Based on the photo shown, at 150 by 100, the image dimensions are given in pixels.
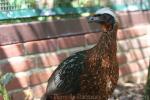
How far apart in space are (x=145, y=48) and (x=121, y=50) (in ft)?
2.52

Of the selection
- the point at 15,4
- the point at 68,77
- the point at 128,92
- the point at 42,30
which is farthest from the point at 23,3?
the point at 128,92

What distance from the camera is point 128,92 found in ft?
22.4

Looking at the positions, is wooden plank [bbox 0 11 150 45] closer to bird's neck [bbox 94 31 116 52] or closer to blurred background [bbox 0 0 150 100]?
blurred background [bbox 0 0 150 100]

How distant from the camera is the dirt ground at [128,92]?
6637 mm

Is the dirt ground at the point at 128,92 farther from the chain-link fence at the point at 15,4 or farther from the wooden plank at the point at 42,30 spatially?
the chain-link fence at the point at 15,4

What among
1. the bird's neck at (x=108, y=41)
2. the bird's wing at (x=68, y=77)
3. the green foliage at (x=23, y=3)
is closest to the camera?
the bird's neck at (x=108, y=41)

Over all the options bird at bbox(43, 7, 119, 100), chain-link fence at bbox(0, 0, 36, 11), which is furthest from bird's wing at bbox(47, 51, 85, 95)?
chain-link fence at bbox(0, 0, 36, 11)

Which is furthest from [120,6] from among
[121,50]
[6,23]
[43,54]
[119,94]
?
[6,23]

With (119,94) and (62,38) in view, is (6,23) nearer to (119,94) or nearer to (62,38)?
(62,38)

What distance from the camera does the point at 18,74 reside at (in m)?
5.60

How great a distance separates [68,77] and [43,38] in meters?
0.98

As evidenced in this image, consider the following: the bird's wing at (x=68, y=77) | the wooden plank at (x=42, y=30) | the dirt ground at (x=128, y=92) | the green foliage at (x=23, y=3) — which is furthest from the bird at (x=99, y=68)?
the dirt ground at (x=128, y=92)

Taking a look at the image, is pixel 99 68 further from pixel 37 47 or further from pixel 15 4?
pixel 15 4

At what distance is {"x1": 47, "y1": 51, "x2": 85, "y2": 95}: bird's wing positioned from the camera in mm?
4928
